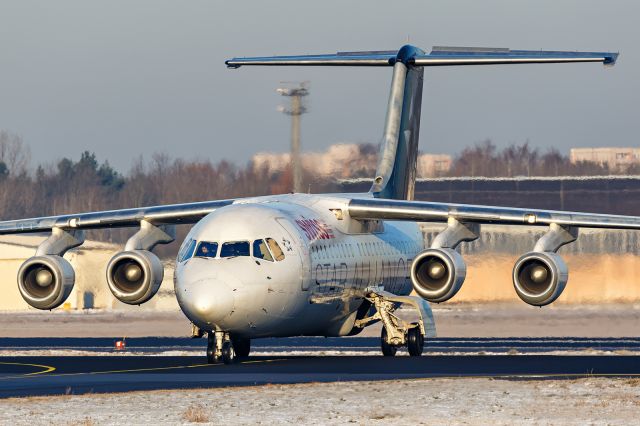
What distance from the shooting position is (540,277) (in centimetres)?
2462

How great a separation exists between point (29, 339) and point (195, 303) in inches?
658

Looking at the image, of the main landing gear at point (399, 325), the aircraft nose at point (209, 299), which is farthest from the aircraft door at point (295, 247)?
the main landing gear at point (399, 325)

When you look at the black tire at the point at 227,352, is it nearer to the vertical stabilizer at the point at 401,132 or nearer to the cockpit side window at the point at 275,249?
the cockpit side window at the point at 275,249

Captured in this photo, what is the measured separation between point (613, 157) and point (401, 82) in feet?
46.6

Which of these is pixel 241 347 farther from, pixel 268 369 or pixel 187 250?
pixel 268 369

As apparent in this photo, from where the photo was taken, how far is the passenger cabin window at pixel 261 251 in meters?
22.7

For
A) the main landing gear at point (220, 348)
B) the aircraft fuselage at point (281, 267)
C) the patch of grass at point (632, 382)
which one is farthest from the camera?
the main landing gear at point (220, 348)

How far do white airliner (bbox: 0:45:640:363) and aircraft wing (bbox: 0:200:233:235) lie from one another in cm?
3

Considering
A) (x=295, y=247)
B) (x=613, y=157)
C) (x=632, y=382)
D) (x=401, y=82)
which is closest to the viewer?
(x=632, y=382)

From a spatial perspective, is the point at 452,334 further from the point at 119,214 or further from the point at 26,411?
the point at 26,411

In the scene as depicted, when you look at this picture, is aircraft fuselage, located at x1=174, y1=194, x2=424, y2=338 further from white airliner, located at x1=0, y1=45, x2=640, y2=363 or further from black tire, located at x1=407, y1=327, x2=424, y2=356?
black tire, located at x1=407, y1=327, x2=424, y2=356

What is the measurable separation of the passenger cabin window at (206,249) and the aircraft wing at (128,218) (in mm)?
4417

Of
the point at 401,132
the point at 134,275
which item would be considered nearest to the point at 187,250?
the point at 134,275

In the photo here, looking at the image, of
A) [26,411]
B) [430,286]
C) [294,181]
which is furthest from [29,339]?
[26,411]
